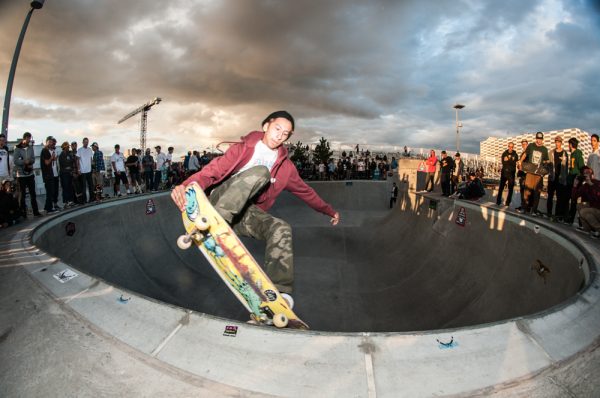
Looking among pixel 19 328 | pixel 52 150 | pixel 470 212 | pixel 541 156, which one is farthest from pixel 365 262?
pixel 52 150

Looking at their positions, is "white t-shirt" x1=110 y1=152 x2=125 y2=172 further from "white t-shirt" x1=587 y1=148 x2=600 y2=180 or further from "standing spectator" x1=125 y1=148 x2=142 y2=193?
"white t-shirt" x1=587 y1=148 x2=600 y2=180

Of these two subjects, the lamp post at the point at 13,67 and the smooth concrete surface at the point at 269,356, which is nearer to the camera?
the smooth concrete surface at the point at 269,356

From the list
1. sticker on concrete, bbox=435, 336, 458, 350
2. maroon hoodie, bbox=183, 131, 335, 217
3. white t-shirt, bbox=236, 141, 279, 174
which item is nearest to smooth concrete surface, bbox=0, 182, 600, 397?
sticker on concrete, bbox=435, 336, 458, 350

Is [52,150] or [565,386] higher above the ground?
[52,150]

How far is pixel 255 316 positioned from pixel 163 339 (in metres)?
1.15

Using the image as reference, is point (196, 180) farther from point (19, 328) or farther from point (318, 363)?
point (318, 363)

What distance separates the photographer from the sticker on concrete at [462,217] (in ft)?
23.5

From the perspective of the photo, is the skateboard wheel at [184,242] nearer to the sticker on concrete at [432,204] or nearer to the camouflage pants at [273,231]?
the camouflage pants at [273,231]

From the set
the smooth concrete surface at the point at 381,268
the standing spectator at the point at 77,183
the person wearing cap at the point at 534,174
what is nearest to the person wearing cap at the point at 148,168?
the standing spectator at the point at 77,183

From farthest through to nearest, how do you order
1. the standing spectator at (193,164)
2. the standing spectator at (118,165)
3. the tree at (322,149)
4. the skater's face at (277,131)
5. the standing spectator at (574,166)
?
the tree at (322,149), the standing spectator at (193,164), the standing spectator at (118,165), the standing spectator at (574,166), the skater's face at (277,131)

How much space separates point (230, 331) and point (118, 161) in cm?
1164

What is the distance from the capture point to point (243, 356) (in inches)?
74.7

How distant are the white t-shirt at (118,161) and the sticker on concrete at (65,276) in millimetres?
9572

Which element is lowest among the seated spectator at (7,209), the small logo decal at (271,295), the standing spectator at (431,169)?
the small logo decal at (271,295)
